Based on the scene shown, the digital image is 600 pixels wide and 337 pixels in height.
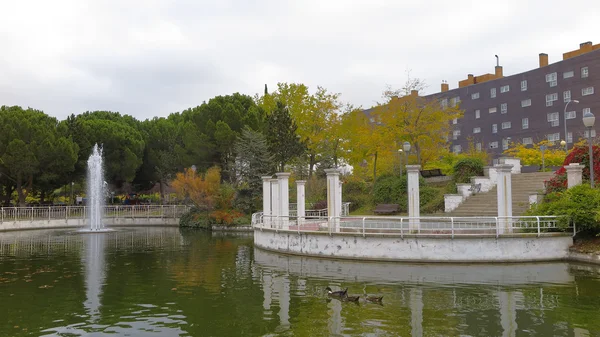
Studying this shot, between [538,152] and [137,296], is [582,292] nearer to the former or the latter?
[137,296]

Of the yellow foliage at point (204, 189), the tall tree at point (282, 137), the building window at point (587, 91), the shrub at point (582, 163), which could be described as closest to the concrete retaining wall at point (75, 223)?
the yellow foliage at point (204, 189)

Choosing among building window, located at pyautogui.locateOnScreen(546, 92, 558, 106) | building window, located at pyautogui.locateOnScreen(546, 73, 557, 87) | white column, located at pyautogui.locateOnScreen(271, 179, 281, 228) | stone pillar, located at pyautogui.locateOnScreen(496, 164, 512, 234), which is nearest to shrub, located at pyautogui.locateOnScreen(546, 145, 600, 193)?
stone pillar, located at pyautogui.locateOnScreen(496, 164, 512, 234)

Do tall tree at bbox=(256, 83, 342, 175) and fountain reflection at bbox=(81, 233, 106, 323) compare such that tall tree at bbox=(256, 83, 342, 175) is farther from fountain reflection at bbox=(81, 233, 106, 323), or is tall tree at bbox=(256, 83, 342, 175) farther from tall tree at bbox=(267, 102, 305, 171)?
fountain reflection at bbox=(81, 233, 106, 323)

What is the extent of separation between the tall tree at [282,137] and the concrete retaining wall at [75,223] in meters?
11.8

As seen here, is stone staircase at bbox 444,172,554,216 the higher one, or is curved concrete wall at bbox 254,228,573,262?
stone staircase at bbox 444,172,554,216

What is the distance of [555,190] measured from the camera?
2398cm

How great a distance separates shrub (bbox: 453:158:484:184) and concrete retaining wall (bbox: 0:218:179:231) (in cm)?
2702

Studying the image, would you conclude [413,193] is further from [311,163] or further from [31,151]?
[31,151]

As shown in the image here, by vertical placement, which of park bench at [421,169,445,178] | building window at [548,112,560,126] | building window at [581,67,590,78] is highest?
building window at [581,67,590,78]

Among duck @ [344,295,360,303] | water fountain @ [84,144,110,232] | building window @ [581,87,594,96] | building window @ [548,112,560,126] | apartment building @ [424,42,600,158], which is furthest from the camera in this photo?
building window @ [548,112,560,126]

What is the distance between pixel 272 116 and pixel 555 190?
2783cm

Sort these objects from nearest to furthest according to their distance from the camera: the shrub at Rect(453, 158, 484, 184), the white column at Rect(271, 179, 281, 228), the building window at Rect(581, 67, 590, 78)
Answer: the white column at Rect(271, 179, 281, 228)
the shrub at Rect(453, 158, 484, 184)
the building window at Rect(581, 67, 590, 78)

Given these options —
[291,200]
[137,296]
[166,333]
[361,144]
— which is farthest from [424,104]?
[166,333]

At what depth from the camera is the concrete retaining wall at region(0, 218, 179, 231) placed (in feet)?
138
